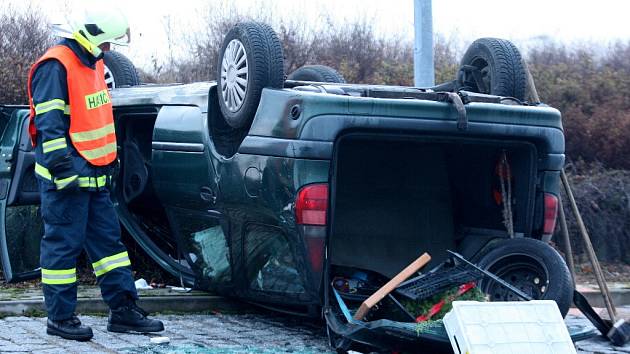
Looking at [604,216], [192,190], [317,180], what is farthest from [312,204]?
[604,216]

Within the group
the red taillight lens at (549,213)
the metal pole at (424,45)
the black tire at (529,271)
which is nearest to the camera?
the black tire at (529,271)

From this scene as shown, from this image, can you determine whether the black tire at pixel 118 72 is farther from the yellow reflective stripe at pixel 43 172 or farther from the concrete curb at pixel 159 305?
the yellow reflective stripe at pixel 43 172

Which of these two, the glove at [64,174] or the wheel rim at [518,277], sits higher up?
the glove at [64,174]

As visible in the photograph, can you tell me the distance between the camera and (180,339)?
18.0ft

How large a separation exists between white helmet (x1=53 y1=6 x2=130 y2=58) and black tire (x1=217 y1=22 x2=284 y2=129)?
0.69 m

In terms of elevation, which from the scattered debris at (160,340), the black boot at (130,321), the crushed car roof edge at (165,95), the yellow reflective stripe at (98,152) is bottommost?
the scattered debris at (160,340)

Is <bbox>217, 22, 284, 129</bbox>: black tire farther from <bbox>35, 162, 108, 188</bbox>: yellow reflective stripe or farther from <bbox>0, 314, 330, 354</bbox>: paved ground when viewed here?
<bbox>0, 314, 330, 354</bbox>: paved ground

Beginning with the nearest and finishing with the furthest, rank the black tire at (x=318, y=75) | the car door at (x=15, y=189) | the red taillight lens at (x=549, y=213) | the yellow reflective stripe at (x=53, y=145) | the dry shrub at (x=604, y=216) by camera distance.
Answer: the yellow reflective stripe at (x=53, y=145) → the red taillight lens at (x=549, y=213) → the car door at (x=15, y=189) → the black tire at (x=318, y=75) → the dry shrub at (x=604, y=216)

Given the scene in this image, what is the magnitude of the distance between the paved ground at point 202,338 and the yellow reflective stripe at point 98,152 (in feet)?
3.22

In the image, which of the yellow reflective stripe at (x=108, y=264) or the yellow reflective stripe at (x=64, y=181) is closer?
the yellow reflective stripe at (x=64, y=181)

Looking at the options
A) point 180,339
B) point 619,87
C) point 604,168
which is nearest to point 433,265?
point 180,339

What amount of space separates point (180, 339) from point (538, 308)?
1.94 m

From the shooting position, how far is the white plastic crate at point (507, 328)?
15.0 feet

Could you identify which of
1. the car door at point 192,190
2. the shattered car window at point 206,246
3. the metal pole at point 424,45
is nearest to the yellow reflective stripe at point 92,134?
the car door at point 192,190
